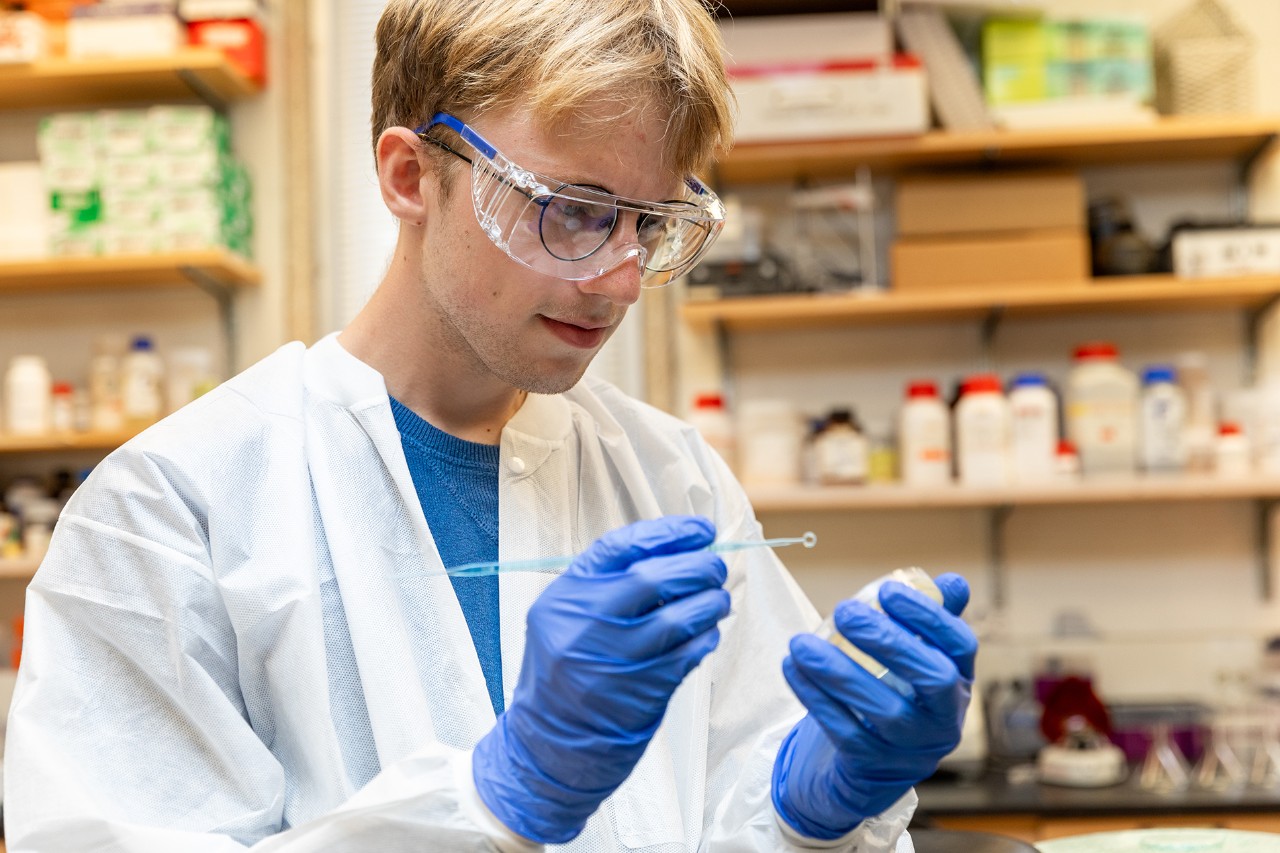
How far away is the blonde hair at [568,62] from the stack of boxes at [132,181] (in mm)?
1814

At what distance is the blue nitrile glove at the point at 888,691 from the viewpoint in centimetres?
101

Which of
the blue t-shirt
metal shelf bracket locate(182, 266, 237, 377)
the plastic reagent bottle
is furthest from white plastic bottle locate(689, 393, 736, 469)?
the plastic reagent bottle

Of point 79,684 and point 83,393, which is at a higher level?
point 83,393

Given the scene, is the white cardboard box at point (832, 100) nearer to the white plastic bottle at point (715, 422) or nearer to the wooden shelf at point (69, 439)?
the white plastic bottle at point (715, 422)

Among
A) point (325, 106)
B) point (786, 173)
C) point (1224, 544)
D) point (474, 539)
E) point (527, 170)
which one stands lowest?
point (1224, 544)

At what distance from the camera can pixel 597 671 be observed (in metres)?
0.94

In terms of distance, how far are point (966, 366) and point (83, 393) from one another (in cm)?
209

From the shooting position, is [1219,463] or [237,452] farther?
[1219,463]

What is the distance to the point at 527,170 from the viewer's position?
44.8 inches

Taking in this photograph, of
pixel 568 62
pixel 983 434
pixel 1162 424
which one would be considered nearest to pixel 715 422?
pixel 983 434

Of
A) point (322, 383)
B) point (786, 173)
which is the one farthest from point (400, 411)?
point (786, 173)

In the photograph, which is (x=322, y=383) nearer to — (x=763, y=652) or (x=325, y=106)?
(x=763, y=652)

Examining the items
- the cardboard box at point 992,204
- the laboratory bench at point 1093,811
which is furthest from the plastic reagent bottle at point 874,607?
the cardboard box at point 992,204

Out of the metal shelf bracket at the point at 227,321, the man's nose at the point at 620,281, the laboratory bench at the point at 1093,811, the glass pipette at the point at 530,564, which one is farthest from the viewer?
the metal shelf bracket at the point at 227,321
